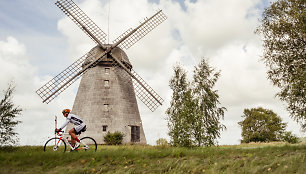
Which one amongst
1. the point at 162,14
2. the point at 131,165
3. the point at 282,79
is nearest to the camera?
the point at 131,165

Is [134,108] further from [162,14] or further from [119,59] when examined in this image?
[162,14]

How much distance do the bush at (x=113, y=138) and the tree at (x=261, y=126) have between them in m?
25.6

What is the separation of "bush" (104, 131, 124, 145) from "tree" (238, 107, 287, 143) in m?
25.6

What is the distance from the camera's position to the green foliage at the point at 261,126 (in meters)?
40.2

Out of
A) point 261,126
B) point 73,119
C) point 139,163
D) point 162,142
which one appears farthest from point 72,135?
point 261,126

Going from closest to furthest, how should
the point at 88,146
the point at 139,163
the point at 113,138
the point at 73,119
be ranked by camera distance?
the point at 139,163, the point at 73,119, the point at 88,146, the point at 113,138

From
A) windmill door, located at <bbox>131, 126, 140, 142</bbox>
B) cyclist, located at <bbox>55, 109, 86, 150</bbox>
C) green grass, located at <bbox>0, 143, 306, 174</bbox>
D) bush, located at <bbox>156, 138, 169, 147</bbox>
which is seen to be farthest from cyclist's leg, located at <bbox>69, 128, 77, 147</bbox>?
windmill door, located at <bbox>131, 126, 140, 142</bbox>

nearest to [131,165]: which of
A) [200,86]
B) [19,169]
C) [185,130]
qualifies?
[19,169]

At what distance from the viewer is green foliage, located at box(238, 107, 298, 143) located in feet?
132

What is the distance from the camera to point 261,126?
136ft

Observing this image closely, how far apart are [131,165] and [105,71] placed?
1594 centimetres

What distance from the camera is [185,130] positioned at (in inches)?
679

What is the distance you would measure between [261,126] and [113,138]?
28413mm

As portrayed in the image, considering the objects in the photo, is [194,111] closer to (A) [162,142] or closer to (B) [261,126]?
(A) [162,142]
